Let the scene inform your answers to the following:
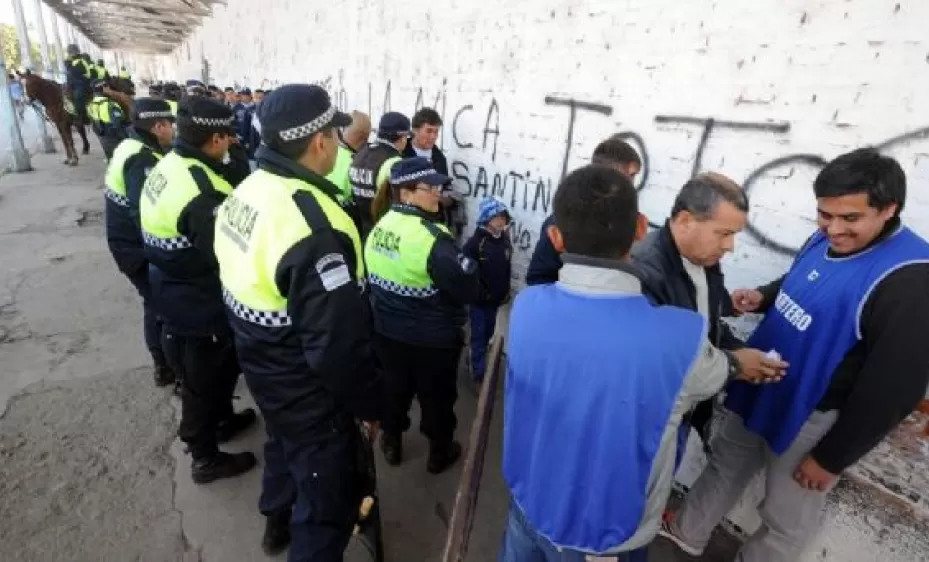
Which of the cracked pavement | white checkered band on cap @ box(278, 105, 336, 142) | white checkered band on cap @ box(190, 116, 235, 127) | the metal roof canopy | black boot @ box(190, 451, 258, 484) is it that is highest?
the metal roof canopy

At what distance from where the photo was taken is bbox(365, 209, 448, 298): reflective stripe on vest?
9.05 feet

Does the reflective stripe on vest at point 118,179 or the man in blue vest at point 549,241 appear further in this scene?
the reflective stripe on vest at point 118,179

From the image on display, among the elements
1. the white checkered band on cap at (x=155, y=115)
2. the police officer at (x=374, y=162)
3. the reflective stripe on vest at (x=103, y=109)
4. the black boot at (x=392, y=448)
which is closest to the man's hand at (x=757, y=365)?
the black boot at (x=392, y=448)

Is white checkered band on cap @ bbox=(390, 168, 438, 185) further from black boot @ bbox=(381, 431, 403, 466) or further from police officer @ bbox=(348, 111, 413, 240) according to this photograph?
black boot @ bbox=(381, 431, 403, 466)

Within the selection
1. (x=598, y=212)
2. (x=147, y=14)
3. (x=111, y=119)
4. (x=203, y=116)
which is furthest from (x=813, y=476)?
(x=147, y=14)

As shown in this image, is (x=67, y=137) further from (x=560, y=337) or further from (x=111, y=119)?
(x=560, y=337)

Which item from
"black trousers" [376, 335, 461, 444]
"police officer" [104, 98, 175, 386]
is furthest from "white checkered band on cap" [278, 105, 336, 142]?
"police officer" [104, 98, 175, 386]

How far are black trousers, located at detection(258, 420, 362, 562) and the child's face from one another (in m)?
1.83

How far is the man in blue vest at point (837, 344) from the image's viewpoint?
167 centimetres

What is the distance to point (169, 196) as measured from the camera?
2750mm

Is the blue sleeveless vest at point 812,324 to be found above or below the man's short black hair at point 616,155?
below

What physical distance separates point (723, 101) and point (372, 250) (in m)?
2.06

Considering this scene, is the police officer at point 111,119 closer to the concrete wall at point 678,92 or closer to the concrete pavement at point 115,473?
the concrete pavement at point 115,473

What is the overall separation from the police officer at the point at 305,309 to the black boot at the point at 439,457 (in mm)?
1059
